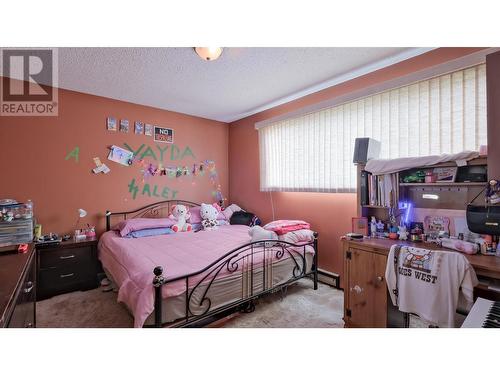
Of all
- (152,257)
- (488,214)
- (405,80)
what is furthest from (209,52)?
(488,214)

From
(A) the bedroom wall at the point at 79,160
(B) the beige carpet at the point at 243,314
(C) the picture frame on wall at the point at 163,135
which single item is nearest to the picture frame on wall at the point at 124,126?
(A) the bedroom wall at the point at 79,160

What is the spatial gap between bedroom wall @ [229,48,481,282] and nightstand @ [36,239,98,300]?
2397mm

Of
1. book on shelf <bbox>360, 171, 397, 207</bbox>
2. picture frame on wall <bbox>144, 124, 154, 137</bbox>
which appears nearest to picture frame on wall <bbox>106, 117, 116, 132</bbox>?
picture frame on wall <bbox>144, 124, 154, 137</bbox>

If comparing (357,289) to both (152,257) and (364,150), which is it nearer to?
(364,150)

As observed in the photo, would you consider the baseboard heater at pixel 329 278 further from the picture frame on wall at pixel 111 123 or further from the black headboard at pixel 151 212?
the picture frame on wall at pixel 111 123

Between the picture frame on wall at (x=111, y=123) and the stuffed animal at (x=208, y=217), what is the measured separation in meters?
1.73

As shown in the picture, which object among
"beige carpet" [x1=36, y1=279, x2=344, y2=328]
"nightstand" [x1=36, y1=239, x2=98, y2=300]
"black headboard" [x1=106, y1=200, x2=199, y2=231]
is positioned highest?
"black headboard" [x1=106, y1=200, x2=199, y2=231]

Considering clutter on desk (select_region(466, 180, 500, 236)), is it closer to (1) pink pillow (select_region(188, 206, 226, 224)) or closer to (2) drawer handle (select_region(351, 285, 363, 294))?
(2) drawer handle (select_region(351, 285, 363, 294))

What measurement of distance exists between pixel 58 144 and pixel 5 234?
48.2 inches

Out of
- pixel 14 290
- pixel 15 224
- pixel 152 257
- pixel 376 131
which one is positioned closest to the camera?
pixel 14 290

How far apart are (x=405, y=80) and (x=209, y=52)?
185 cm

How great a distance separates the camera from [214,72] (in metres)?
2.50

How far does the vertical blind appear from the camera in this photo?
1827 mm
